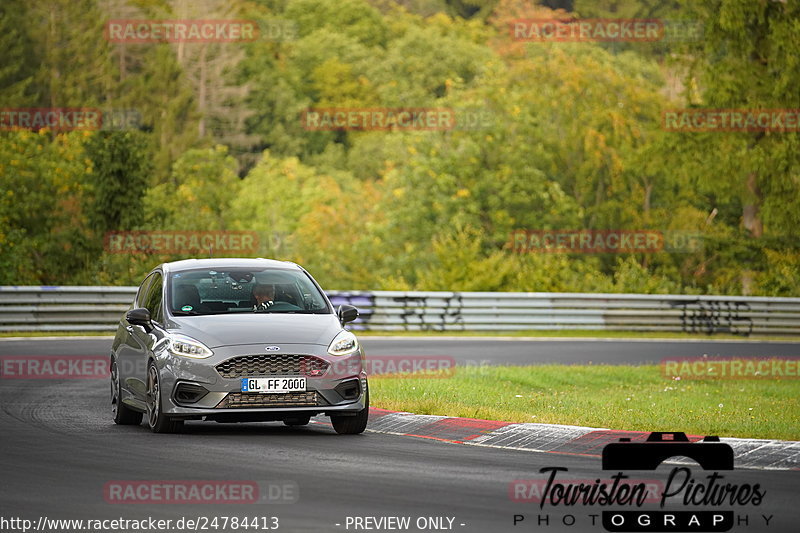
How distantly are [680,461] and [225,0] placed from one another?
344 feet

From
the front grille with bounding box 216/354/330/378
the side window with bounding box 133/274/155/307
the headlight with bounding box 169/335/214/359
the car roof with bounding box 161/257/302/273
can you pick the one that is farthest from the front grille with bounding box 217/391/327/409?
the side window with bounding box 133/274/155/307

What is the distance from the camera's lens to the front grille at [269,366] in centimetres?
1441

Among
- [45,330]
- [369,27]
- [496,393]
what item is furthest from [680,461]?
[369,27]

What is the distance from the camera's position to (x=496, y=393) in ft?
64.9

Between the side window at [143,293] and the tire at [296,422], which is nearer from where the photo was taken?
the tire at [296,422]

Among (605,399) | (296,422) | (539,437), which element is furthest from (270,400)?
(605,399)

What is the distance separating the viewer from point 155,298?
53.0 ft

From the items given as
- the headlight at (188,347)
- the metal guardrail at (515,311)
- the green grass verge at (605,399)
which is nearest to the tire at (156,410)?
the headlight at (188,347)

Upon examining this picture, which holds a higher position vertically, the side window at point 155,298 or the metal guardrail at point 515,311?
the side window at point 155,298

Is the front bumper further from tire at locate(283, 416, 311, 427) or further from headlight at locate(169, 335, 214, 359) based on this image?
tire at locate(283, 416, 311, 427)

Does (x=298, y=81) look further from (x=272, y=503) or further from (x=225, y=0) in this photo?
(x=272, y=503)

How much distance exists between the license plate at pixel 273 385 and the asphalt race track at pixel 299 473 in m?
0.47

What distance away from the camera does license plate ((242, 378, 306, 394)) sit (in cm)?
1440

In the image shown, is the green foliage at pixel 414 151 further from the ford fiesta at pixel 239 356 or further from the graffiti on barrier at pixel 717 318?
the ford fiesta at pixel 239 356
